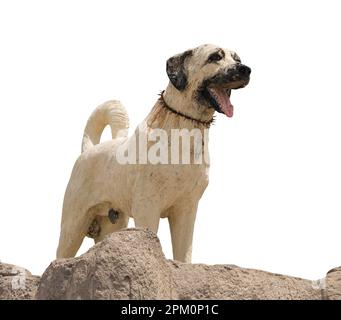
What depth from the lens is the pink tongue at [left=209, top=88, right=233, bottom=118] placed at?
702 centimetres

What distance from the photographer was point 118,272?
5191mm

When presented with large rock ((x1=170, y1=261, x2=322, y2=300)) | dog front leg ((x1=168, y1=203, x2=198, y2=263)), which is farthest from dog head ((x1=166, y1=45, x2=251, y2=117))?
large rock ((x1=170, y1=261, x2=322, y2=300))

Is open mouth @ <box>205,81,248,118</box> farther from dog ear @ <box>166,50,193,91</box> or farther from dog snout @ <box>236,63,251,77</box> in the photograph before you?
dog ear @ <box>166,50,193,91</box>

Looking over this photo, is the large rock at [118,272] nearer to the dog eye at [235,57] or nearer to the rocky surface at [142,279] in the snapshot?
the rocky surface at [142,279]

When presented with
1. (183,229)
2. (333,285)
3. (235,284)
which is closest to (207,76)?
(183,229)

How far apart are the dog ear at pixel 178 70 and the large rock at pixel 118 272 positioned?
80.9 inches

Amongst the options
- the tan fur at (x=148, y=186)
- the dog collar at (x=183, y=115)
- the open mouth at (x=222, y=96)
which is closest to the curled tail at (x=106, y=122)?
the tan fur at (x=148, y=186)

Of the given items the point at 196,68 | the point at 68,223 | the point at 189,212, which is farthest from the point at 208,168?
the point at 68,223

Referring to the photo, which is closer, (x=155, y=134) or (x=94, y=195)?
(x=155, y=134)

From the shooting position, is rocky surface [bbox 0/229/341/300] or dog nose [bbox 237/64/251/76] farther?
dog nose [bbox 237/64/251/76]

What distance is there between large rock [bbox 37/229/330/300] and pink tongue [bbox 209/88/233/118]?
1.54 meters
